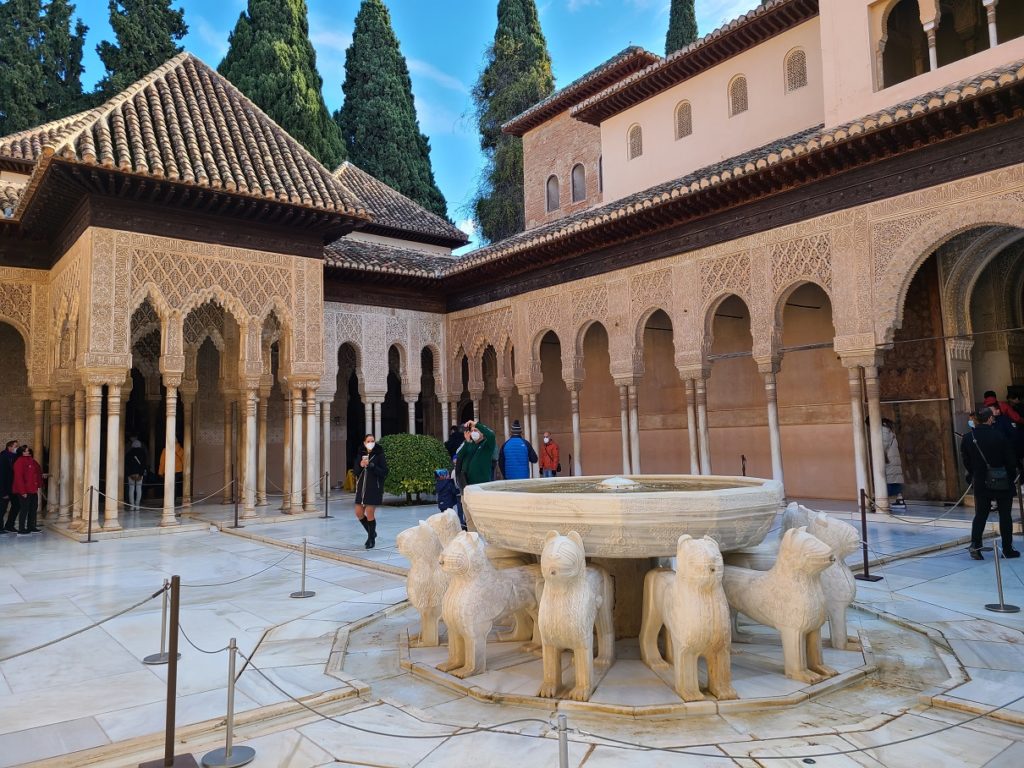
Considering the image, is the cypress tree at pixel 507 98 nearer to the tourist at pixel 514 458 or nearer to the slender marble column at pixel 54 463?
the slender marble column at pixel 54 463

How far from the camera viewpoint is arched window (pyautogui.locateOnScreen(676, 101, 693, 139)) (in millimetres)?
15221

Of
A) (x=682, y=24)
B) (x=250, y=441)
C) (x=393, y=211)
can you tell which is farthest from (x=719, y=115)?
(x=682, y=24)

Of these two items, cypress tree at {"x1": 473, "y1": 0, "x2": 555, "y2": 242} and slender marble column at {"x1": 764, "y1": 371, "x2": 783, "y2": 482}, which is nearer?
slender marble column at {"x1": 764, "y1": 371, "x2": 783, "y2": 482}

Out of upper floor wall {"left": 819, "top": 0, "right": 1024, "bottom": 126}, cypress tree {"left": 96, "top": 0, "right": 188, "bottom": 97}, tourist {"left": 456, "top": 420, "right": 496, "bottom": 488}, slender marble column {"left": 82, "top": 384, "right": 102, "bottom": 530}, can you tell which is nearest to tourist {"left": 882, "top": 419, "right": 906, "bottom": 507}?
upper floor wall {"left": 819, "top": 0, "right": 1024, "bottom": 126}

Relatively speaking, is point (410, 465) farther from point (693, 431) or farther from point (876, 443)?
point (876, 443)

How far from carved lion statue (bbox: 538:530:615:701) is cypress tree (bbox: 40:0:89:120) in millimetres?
26554

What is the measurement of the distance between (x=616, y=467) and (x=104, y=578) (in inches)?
506

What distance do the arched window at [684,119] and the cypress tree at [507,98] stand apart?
1401 cm

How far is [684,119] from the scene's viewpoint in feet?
50.5

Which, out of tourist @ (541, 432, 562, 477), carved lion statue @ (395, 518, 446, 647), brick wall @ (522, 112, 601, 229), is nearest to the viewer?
carved lion statue @ (395, 518, 446, 647)

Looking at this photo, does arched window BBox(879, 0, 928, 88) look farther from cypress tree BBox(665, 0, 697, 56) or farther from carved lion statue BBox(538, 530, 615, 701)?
cypress tree BBox(665, 0, 697, 56)

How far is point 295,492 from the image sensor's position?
1288 cm

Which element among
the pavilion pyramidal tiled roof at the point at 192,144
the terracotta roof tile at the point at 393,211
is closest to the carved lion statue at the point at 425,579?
the pavilion pyramidal tiled roof at the point at 192,144

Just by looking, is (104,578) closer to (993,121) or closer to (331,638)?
(331,638)
